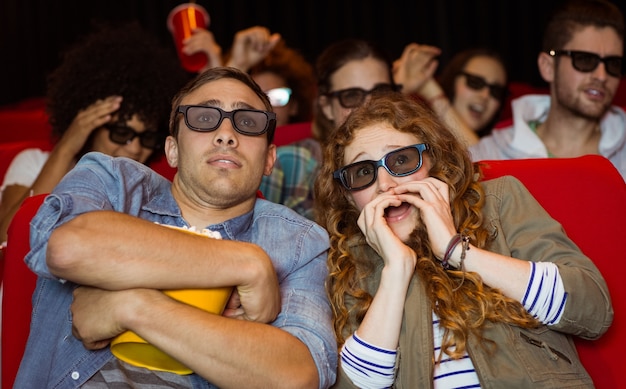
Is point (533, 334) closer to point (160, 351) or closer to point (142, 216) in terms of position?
point (160, 351)

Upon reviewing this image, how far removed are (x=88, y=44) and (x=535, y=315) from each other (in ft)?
6.80

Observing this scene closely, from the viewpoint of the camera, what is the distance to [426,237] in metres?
1.99

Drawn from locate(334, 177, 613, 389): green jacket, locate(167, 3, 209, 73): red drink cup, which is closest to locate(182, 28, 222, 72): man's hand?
locate(167, 3, 209, 73): red drink cup

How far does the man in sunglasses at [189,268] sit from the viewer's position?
5.26 ft

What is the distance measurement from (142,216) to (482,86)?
7.11ft

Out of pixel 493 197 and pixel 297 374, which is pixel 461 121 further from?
pixel 297 374

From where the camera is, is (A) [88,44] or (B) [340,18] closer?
(A) [88,44]

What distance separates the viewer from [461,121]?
3561 millimetres

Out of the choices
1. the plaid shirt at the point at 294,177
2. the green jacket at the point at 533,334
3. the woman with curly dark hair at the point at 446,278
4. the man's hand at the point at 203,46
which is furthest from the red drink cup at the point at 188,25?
the green jacket at the point at 533,334

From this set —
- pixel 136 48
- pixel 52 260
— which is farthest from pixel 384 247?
pixel 136 48

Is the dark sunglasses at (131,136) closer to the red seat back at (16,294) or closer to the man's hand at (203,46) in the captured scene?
the man's hand at (203,46)

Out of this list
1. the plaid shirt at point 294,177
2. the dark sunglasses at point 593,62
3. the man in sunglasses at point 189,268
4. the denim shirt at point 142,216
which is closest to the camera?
the man in sunglasses at point 189,268

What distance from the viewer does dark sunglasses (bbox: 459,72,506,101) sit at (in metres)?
3.69

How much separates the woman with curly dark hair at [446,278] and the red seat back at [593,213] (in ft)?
0.36
